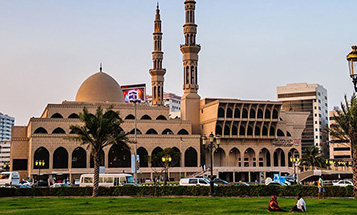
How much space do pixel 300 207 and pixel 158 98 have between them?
2655 inches

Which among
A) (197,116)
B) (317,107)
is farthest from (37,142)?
(317,107)

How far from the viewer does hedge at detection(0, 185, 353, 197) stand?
2973cm

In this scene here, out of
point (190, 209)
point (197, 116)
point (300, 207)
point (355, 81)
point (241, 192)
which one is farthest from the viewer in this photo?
point (197, 116)

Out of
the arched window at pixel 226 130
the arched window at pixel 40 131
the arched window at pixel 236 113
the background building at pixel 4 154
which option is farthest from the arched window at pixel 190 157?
the background building at pixel 4 154

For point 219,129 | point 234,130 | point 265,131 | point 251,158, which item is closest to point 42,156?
point 219,129

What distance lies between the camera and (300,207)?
61.3 feet

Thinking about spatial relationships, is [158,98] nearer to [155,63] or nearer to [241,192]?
[155,63]

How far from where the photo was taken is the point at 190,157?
70.1 m

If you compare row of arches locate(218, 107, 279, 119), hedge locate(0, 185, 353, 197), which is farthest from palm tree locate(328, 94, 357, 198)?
row of arches locate(218, 107, 279, 119)

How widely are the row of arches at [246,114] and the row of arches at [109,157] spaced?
23.1ft

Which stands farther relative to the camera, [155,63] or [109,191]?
[155,63]

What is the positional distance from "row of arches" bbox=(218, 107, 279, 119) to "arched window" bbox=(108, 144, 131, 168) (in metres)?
14.8

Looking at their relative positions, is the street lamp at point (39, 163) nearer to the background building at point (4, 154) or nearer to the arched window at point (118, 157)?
the arched window at point (118, 157)

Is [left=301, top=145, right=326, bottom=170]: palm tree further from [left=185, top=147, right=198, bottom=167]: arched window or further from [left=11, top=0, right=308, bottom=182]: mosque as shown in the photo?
[left=185, top=147, right=198, bottom=167]: arched window
